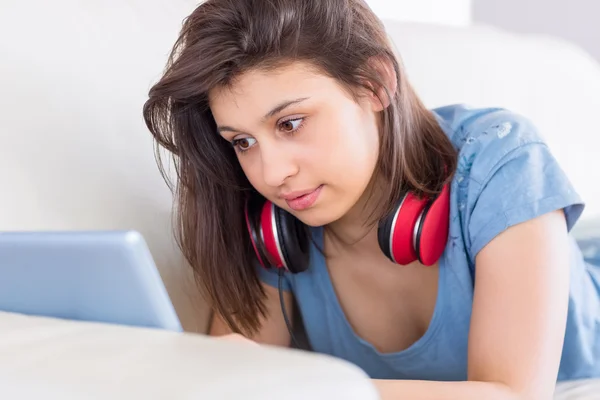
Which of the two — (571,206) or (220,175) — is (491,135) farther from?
(220,175)

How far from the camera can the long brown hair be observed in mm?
1031

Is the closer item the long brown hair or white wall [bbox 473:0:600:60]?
the long brown hair

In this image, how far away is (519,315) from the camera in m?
0.98

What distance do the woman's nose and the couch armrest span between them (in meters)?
0.50

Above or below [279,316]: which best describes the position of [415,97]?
above

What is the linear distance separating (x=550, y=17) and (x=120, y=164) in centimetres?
232

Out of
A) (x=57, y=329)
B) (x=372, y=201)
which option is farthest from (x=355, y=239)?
(x=57, y=329)

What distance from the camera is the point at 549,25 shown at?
9.93 ft

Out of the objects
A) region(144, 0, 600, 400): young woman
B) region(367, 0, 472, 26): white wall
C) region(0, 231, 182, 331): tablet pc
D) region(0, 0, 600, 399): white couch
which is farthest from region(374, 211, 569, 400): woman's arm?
region(367, 0, 472, 26): white wall

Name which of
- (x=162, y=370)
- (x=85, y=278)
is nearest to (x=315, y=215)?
(x=85, y=278)

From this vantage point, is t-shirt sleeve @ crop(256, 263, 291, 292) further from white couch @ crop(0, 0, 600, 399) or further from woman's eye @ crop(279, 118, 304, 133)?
woman's eye @ crop(279, 118, 304, 133)

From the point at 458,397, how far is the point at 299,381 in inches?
21.1

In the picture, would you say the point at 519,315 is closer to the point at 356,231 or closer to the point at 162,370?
the point at 356,231

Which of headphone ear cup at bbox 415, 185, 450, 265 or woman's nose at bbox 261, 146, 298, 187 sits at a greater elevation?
woman's nose at bbox 261, 146, 298, 187
